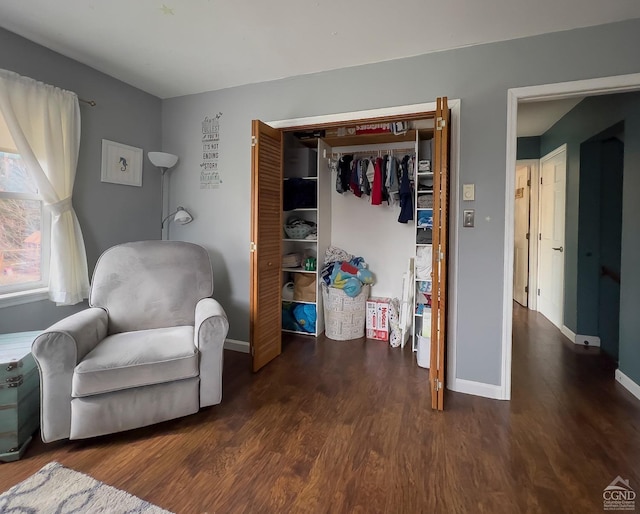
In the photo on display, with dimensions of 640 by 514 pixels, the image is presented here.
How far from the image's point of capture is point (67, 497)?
1.40m

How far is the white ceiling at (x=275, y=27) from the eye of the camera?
6.13ft

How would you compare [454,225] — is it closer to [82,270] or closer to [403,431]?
[403,431]

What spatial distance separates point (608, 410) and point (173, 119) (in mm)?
4137

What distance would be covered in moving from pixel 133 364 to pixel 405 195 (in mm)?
2604

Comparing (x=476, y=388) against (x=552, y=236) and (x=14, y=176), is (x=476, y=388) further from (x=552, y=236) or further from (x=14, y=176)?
(x=14, y=176)

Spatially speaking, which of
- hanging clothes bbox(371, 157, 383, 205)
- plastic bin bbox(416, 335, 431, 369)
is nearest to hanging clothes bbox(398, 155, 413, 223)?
hanging clothes bbox(371, 157, 383, 205)

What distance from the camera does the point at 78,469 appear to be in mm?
1572

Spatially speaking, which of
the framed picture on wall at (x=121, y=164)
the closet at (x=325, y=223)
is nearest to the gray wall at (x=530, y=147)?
the closet at (x=325, y=223)

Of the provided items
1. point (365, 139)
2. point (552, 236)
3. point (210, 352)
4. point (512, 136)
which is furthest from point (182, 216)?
point (552, 236)

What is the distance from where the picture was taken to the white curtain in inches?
85.3

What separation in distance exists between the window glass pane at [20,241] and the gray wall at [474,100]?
147 cm

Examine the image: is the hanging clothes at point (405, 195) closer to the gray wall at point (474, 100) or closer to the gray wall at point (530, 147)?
the gray wall at point (474, 100)

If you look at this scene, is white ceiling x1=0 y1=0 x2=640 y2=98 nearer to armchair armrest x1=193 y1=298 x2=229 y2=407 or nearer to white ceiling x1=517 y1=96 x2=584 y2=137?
white ceiling x1=517 y1=96 x2=584 y2=137


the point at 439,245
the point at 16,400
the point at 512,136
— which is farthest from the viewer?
the point at 512,136
